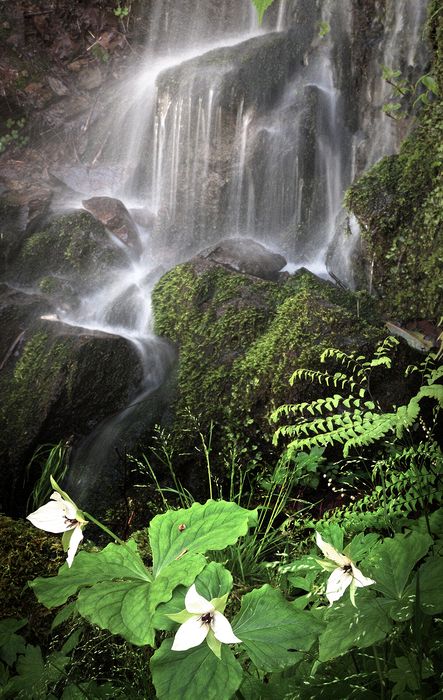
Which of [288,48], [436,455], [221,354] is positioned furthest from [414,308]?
[288,48]

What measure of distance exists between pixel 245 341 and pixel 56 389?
71.1 inches

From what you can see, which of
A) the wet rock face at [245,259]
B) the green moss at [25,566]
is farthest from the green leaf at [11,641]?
the wet rock face at [245,259]

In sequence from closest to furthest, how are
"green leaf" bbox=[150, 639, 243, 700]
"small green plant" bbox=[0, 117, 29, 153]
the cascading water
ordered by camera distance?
"green leaf" bbox=[150, 639, 243, 700]
the cascading water
"small green plant" bbox=[0, 117, 29, 153]

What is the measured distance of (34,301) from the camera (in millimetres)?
5984

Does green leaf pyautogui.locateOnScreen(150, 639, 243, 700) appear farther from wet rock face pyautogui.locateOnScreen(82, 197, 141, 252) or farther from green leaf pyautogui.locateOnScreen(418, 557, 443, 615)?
wet rock face pyautogui.locateOnScreen(82, 197, 141, 252)

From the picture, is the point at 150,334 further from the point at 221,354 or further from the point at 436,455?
the point at 436,455

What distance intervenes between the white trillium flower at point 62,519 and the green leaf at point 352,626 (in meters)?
0.66

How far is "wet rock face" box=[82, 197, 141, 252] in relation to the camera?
8.54 m

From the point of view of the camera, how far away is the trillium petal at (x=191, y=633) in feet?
3.08

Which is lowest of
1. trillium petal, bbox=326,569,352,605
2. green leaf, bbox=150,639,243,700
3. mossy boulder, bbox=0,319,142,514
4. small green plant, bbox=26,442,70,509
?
small green plant, bbox=26,442,70,509

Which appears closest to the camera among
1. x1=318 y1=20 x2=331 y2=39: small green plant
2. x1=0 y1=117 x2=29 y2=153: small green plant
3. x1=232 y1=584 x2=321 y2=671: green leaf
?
x1=232 y1=584 x2=321 y2=671: green leaf

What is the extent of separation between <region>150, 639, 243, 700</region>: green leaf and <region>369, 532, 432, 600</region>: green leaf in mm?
473

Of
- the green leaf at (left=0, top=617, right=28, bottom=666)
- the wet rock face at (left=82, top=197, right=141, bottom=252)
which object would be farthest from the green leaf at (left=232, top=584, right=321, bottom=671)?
the wet rock face at (left=82, top=197, right=141, bottom=252)

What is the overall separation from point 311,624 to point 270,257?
18.7 feet
